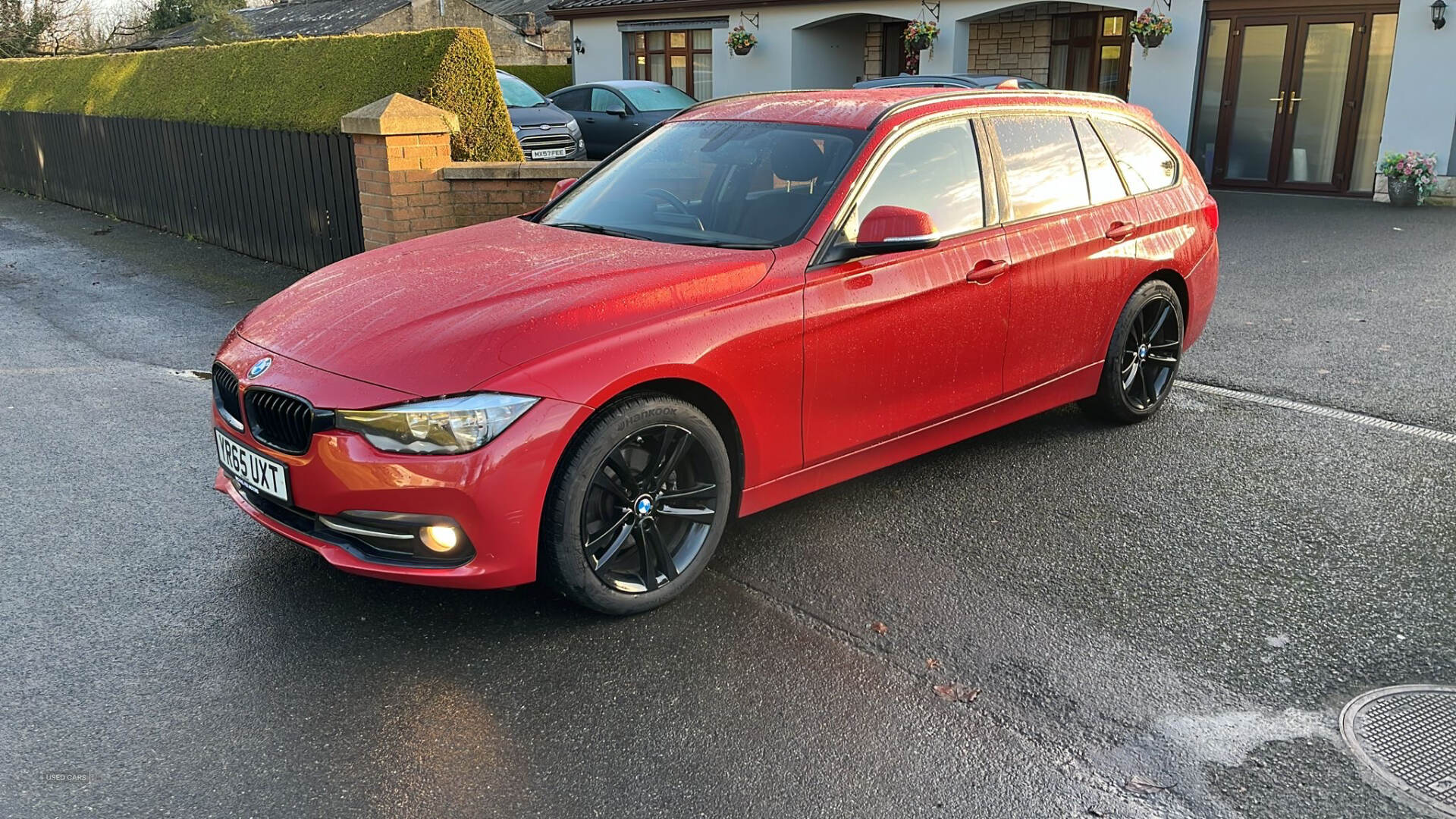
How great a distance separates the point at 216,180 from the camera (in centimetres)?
1169

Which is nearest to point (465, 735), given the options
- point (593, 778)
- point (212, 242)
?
point (593, 778)

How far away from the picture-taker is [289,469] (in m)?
3.57

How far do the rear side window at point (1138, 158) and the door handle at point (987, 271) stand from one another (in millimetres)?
1241

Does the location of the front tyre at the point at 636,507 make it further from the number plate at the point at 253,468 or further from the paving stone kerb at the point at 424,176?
the paving stone kerb at the point at 424,176

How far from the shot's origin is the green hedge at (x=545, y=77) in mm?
31266

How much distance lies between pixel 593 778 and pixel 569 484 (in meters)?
0.91

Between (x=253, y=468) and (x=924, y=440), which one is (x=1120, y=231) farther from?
(x=253, y=468)

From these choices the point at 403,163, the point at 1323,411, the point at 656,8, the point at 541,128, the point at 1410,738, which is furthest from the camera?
the point at 656,8

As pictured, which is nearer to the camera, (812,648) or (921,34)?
(812,648)

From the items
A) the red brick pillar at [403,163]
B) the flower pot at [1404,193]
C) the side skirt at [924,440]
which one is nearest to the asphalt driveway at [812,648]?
the side skirt at [924,440]

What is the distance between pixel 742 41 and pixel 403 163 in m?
15.9

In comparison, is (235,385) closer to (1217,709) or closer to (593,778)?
(593,778)

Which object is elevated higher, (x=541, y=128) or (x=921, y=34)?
(x=921, y=34)

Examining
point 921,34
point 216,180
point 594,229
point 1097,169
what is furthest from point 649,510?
point 921,34
